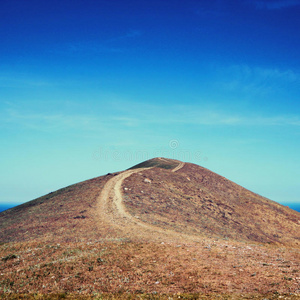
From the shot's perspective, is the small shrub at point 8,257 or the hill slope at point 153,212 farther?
the hill slope at point 153,212

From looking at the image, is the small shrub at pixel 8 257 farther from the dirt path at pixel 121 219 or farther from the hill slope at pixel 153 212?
the dirt path at pixel 121 219

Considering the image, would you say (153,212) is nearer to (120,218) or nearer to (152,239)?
(120,218)

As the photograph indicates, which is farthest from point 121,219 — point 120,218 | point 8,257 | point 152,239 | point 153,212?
point 8,257

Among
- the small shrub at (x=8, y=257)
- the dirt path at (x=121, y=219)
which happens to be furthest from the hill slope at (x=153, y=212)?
the small shrub at (x=8, y=257)

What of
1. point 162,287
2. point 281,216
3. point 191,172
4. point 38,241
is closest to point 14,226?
point 38,241

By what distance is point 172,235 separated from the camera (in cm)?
3878

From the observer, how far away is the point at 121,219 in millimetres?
45531

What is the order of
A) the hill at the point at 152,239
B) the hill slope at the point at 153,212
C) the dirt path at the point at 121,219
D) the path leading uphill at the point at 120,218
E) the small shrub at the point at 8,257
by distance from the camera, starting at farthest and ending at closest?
1. the hill slope at the point at 153,212
2. the path leading uphill at the point at 120,218
3. the dirt path at the point at 121,219
4. the small shrub at the point at 8,257
5. the hill at the point at 152,239

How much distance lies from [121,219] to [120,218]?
1.81 feet

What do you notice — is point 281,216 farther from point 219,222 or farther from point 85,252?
point 85,252

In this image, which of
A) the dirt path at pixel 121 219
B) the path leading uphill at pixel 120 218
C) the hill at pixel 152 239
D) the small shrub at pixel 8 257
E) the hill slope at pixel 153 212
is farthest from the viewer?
the hill slope at pixel 153 212

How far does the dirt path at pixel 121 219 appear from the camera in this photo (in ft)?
123

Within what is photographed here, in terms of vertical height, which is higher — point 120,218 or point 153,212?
point 120,218

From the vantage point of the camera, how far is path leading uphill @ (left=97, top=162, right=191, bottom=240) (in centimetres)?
3809
